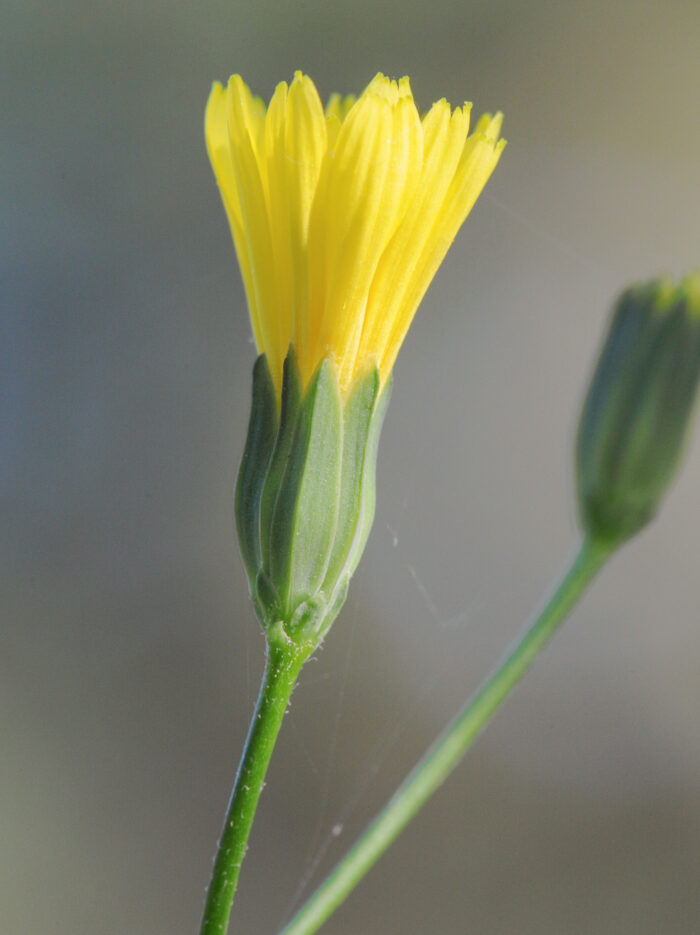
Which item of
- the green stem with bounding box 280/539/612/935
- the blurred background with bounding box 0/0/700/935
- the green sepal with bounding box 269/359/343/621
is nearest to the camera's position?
the green stem with bounding box 280/539/612/935

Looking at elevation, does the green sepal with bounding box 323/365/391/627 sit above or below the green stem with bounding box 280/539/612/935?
above

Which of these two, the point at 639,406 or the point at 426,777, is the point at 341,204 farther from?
the point at 426,777

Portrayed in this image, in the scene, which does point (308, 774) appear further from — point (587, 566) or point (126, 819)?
point (587, 566)

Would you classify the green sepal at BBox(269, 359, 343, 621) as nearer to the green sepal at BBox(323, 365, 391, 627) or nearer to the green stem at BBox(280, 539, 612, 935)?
the green sepal at BBox(323, 365, 391, 627)

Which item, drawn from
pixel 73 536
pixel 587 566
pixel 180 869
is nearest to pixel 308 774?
pixel 180 869

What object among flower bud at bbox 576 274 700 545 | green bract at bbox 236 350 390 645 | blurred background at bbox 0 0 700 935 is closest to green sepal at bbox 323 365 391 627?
green bract at bbox 236 350 390 645

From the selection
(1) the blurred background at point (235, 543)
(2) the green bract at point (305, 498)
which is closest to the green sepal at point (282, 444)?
(2) the green bract at point (305, 498)

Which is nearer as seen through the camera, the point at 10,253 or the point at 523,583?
the point at 523,583

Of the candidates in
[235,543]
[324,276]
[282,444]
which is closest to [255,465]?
[282,444]

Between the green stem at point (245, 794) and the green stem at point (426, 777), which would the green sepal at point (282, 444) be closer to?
the green stem at point (245, 794)
